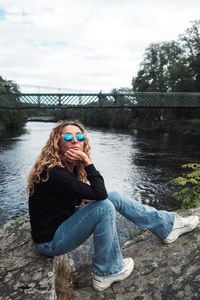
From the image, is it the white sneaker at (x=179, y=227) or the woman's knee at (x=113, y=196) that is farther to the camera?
the white sneaker at (x=179, y=227)

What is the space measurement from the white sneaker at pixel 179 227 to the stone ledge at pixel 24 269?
1.30 metres

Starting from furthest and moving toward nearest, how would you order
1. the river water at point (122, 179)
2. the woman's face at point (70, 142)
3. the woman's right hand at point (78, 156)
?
the river water at point (122, 179) < the woman's face at point (70, 142) < the woman's right hand at point (78, 156)

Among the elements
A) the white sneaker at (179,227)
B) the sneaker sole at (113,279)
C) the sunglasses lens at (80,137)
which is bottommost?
the sneaker sole at (113,279)

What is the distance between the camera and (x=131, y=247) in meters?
3.68

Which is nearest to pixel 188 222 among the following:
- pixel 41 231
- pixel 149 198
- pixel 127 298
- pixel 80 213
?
pixel 127 298

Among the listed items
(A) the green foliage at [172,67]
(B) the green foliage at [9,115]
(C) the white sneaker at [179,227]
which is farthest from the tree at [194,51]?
(C) the white sneaker at [179,227]

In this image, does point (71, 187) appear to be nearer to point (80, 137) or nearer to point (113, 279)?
point (80, 137)

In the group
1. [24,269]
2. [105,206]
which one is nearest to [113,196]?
[105,206]

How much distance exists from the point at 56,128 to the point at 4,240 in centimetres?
164

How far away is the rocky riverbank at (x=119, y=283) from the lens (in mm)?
2592

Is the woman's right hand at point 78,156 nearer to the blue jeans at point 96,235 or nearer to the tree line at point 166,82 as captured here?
the blue jeans at point 96,235

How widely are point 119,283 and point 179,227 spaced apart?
937mm

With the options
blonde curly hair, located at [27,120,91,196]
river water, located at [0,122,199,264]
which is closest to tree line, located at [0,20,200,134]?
river water, located at [0,122,199,264]

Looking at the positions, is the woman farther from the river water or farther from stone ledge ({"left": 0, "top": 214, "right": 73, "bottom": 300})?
the river water
